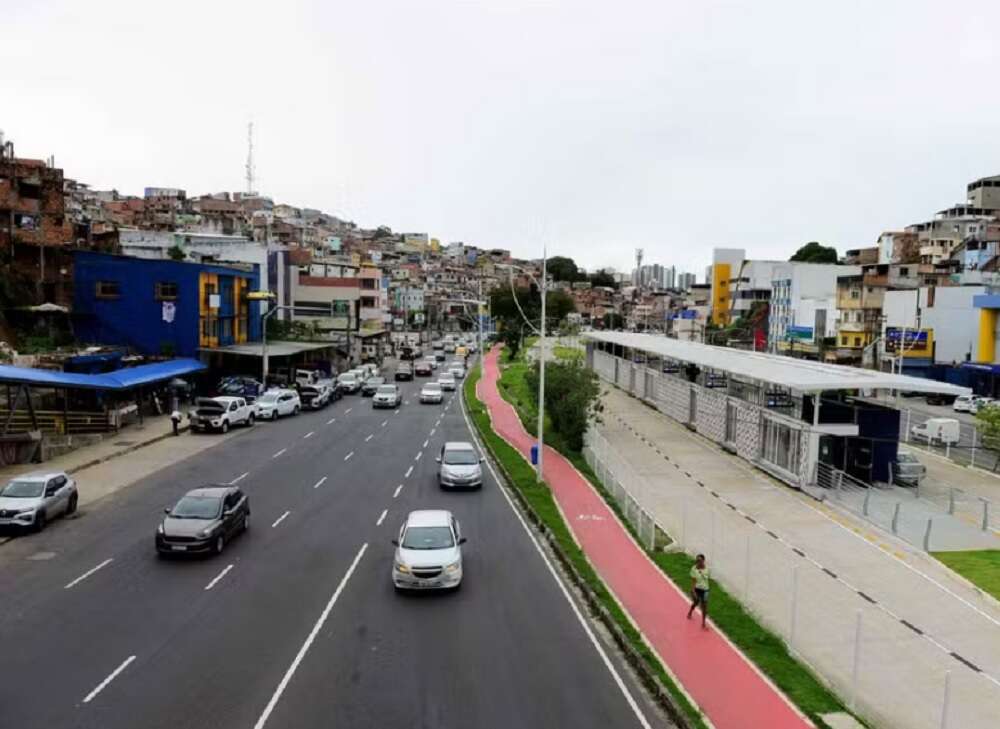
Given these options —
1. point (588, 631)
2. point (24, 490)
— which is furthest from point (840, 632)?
point (24, 490)

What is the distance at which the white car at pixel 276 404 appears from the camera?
151 feet

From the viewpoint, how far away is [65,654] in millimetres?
13938

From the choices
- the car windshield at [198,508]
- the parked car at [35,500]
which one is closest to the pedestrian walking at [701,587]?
the car windshield at [198,508]

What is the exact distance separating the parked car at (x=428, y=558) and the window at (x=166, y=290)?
Result: 40584mm

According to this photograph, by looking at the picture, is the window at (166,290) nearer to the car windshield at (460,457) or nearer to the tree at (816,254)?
the car windshield at (460,457)

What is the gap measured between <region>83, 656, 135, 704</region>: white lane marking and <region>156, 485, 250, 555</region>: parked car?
19.3ft

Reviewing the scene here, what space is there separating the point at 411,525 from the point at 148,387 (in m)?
31.2

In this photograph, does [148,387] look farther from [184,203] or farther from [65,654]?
[184,203]

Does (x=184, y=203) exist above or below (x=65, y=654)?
above

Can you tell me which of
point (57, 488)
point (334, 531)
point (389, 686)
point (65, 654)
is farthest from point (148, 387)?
point (389, 686)

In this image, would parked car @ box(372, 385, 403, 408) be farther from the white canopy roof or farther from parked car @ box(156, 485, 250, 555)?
parked car @ box(156, 485, 250, 555)

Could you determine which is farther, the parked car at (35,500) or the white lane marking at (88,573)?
the parked car at (35,500)

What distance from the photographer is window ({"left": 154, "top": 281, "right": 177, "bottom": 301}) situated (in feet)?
176

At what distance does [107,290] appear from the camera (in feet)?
177
